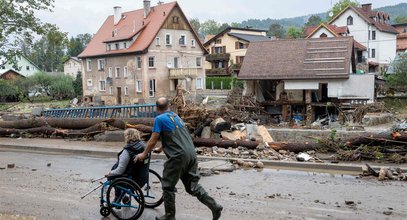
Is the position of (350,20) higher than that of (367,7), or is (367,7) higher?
(367,7)

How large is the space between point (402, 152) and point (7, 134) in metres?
16.2

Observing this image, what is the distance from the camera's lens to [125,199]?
7137mm

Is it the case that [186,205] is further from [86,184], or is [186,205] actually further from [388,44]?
[388,44]

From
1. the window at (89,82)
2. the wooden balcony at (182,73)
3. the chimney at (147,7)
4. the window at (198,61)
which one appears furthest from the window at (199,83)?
the window at (89,82)

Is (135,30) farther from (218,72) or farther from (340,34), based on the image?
(340,34)

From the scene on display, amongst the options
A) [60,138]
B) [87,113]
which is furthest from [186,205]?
[87,113]

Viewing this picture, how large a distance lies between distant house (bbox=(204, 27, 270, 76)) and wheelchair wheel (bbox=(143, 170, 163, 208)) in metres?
58.0

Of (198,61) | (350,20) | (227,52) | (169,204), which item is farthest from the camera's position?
(227,52)

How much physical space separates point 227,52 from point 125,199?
211 ft

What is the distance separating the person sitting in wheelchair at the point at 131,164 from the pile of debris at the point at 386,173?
558cm

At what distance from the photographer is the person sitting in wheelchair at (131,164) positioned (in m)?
7.02

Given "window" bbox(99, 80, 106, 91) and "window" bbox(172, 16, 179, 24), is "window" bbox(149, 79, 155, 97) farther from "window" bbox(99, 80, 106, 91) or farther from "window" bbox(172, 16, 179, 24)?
"window" bbox(99, 80, 106, 91)

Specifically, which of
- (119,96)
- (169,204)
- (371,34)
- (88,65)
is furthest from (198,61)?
(169,204)

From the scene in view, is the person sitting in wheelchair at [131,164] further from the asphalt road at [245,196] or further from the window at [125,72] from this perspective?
the window at [125,72]
